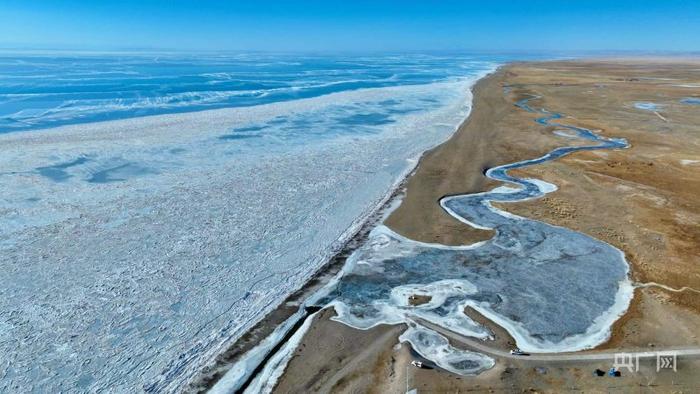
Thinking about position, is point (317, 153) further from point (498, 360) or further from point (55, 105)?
point (55, 105)

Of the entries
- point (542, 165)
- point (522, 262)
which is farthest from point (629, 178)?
point (522, 262)

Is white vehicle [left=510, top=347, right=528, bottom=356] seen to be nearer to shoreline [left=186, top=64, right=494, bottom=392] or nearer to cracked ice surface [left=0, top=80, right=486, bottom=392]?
shoreline [left=186, top=64, right=494, bottom=392]

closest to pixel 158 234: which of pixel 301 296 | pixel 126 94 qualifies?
pixel 301 296

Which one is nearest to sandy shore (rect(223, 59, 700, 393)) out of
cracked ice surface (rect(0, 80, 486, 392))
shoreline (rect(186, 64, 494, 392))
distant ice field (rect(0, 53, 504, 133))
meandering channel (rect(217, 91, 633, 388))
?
meandering channel (rect(217, 91, 633, 388))

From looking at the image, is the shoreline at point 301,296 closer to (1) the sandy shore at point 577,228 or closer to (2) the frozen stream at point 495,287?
(2) the frozen stream at point 495,287

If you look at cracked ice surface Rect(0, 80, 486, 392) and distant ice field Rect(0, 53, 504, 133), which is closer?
cracked ice surface Rect(0, 80, 486, 392)

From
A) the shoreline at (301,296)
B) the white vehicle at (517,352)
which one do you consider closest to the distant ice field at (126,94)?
the shoreline at (301,296)
